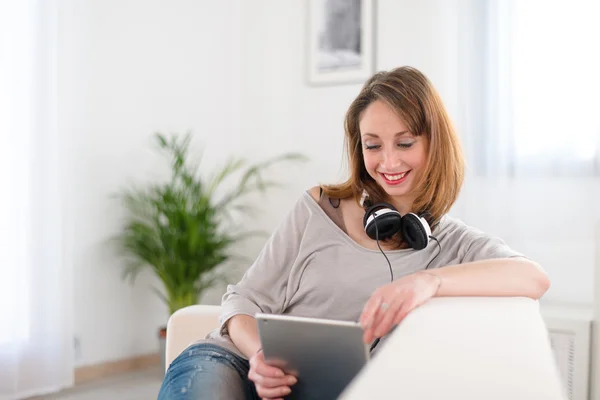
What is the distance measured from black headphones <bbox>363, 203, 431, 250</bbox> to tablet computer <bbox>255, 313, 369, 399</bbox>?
1.24ft

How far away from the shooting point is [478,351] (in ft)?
1.97

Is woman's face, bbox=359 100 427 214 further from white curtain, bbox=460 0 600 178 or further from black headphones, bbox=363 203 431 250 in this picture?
white curtain, bbox=460 0 600 178

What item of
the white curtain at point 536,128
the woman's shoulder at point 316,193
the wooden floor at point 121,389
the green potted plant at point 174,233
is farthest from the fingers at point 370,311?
the green potted plant at point 174,233

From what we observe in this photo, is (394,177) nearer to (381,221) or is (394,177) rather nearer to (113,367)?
(381,221)

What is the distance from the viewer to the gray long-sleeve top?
1.40 m

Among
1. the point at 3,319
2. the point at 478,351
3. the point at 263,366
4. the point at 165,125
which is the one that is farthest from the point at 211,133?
the point at 478,351

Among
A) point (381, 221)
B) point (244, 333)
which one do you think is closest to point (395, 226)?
point (381, 221)

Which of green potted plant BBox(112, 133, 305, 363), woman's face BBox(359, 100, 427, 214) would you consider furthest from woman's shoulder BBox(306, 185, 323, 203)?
green potted plant BBox(112, 133, 305, 363)

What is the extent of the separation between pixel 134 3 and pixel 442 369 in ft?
10.4

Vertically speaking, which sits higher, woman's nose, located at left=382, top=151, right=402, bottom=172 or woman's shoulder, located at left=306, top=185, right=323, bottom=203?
woman's nose, located at left=382, top=151, right=402, bottom=172

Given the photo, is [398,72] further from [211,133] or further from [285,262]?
[211,133]

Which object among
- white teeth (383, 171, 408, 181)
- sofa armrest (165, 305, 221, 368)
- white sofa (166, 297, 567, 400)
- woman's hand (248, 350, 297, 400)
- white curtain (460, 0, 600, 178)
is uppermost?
white curtain (460, 0, 600, 178)

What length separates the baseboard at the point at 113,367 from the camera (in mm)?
3139

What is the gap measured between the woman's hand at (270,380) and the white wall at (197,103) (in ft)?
6.45
